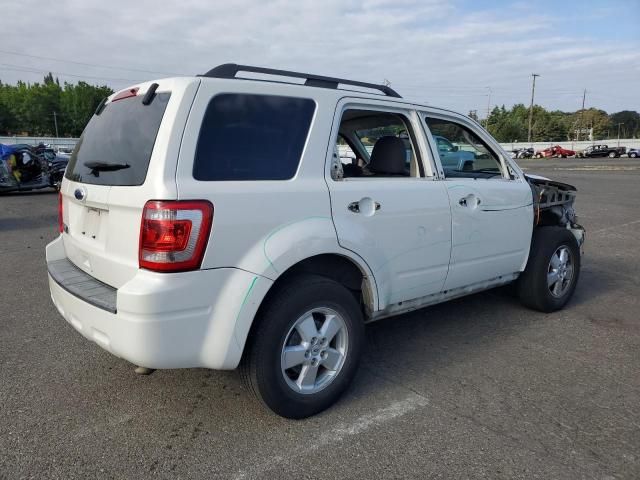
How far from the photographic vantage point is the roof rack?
2865 mm

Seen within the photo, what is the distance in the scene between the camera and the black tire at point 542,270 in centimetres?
447

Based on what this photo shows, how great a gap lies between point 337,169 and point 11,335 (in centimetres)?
308

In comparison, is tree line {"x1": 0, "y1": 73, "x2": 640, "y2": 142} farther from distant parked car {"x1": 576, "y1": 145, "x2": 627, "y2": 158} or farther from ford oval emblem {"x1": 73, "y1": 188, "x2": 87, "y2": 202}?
ford oval emblem {"x1": 73, "y1": 188, "x2": 87, "y2": 202}

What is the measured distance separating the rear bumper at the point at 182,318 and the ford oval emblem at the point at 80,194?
0.66m

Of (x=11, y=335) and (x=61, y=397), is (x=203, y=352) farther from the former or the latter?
(x=11, y=335)

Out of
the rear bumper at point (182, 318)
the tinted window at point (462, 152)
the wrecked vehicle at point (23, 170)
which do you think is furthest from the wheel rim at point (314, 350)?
the wrecked vehicle at point (23, 170)

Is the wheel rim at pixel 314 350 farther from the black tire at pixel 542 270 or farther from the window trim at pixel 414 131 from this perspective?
the black tire at pixel 542 270

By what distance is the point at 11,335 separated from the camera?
4137mm

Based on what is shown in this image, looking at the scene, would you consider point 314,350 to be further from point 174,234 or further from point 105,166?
point 105,166

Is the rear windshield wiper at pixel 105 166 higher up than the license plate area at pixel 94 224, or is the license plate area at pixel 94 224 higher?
the rear windshield wiper at pixel 105 166

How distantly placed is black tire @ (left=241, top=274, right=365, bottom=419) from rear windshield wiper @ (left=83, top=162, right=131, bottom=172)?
1061 mm

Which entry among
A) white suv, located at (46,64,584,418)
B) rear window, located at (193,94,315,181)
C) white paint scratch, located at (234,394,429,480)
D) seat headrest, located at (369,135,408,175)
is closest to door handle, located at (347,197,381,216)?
white suv, located at (46,64,584,418)

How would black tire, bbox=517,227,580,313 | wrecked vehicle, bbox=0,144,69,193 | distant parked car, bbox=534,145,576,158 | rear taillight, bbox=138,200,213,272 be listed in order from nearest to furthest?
rear taillight, bbox=138,200,213,272, black tire, bbox=517,227,580,313, wrecked vehicle, bbox=0,144,69,193, distant parked car, bbox=534,145,576,158

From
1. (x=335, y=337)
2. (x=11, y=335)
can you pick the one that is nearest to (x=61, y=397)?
(x=11, y=335)
